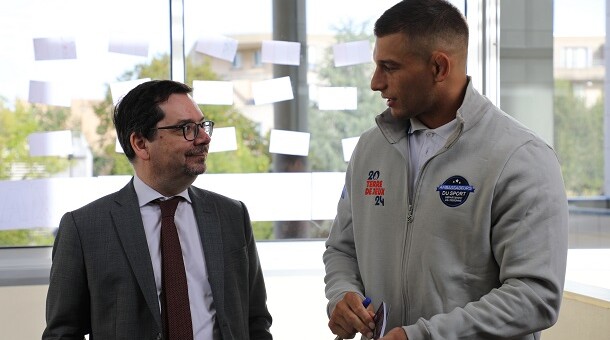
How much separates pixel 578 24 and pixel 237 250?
2658 mm

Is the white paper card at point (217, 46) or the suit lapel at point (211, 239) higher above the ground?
the white paper card at point (217, 46)

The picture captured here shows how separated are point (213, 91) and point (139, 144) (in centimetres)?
193

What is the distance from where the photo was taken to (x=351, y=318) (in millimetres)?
1997

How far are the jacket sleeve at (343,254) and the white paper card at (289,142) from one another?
2.06m

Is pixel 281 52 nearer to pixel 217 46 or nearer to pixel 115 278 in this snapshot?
pixel 217 46

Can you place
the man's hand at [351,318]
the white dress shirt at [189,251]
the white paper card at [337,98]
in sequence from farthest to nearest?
the white paper card at [337,98] → the white dress shirt at [189,251] → the man's hand at [351,318]

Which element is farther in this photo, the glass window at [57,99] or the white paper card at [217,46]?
the white paper card at [217,46]

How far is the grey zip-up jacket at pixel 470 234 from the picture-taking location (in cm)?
187

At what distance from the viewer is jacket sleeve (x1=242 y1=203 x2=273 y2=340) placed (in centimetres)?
256

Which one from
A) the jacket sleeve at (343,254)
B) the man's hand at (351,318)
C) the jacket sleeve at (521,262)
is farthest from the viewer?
the jacket sleeve at (343,254)

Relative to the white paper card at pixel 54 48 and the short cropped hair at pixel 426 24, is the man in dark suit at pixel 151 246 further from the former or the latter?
the white paper card at pixel 54 48

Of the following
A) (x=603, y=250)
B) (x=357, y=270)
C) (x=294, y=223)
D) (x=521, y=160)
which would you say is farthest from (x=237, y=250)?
(x=603, y=250)

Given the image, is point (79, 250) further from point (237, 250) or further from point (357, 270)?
point (357, 270)

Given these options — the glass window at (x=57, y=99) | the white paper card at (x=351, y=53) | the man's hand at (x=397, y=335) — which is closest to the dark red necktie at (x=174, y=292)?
the man's hand at (x=397, y=335)
